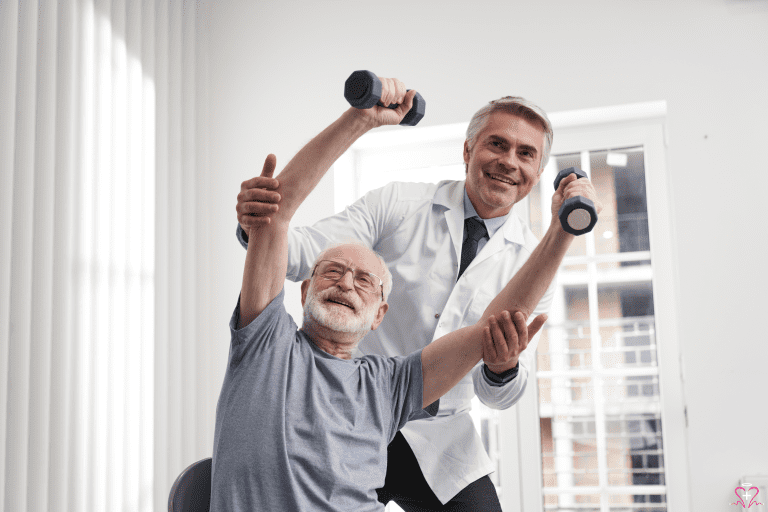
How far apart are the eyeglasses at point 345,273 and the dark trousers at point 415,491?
480 millimetres

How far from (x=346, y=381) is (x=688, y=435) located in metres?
1.85

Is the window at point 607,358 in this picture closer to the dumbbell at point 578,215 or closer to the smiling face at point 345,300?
the smiling face at point 345,300

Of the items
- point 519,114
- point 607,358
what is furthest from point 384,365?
point 607,358

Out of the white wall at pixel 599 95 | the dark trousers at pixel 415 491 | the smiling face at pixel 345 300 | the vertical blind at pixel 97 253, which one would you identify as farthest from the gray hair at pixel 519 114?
the vertical blind at pixel 97 253

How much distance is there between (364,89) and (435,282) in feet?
2.34

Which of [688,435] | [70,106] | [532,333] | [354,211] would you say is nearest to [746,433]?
[688,435]

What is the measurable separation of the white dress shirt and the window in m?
1.24

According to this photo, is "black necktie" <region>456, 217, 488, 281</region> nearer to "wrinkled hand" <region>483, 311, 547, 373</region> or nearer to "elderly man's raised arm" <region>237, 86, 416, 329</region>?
"wrinkled hand" <region>483, 311, 547, 373</region>

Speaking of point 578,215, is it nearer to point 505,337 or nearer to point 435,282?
point 505,337

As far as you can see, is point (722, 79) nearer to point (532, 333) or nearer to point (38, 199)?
point (532, 333)

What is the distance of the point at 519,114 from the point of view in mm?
1632

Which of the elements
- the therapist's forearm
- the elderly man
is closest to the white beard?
the elderly man

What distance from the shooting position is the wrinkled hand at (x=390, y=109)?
1174mm

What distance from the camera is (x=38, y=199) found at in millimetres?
2234
